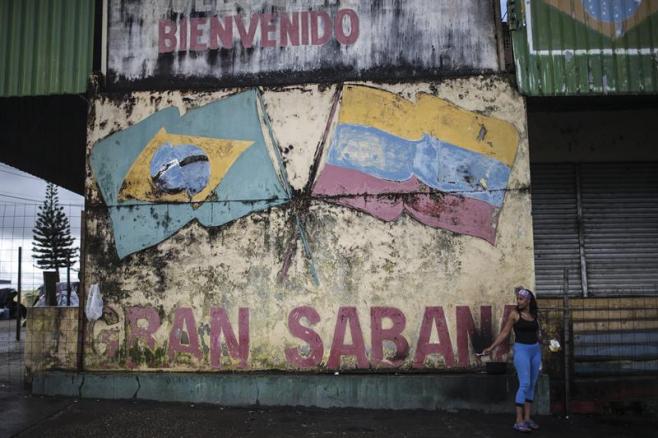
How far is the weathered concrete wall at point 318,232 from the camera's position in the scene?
704 centimetres

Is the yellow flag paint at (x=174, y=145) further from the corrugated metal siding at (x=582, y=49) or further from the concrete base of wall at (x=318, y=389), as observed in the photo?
the corrugated metal siding at (x=582, y=49)

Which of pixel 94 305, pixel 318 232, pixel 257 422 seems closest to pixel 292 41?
pixel 318 232

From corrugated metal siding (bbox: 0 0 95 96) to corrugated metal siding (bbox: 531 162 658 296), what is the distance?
24.4 ft

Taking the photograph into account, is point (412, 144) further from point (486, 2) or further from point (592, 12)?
point (592, 12)

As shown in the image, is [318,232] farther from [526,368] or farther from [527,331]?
[526,368]

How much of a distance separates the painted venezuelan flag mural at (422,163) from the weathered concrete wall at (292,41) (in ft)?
1.99

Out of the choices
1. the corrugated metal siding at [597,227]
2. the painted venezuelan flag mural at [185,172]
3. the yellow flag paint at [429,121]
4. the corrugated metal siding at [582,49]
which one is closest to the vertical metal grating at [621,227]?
the corrugated metal siding at [597,227]

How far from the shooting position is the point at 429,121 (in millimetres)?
7234

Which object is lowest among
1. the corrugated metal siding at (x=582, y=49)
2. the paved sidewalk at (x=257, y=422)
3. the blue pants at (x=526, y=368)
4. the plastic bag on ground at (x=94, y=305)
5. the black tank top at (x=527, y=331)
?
the paved sidewalk at (x=257, y=422)

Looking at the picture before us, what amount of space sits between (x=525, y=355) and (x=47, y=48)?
24.8 feet

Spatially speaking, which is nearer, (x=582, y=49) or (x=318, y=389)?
(x=318, y=389)

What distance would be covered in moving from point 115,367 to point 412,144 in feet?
16.3

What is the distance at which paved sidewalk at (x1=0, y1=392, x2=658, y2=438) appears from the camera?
231 inches

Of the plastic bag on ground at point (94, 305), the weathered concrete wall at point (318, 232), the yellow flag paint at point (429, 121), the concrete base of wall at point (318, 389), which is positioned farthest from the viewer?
the plastic bag on ground at point (94, 305)
